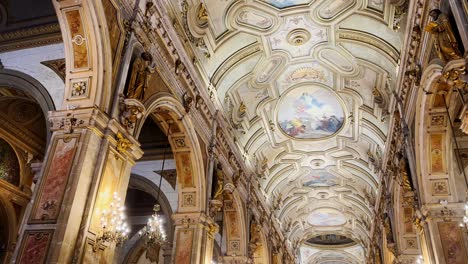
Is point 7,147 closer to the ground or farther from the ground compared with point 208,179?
farther from the ground

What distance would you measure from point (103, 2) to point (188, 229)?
223 inches

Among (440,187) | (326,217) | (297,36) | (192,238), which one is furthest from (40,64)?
(326,217)

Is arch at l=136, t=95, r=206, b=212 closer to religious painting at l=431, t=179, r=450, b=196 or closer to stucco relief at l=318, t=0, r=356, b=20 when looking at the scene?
stucco relief at l=318, t=0, r=356, b=20

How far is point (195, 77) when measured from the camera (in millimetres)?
10469

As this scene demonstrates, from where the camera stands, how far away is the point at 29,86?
Answer: 24.7ft

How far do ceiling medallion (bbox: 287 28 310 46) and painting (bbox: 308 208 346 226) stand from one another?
14.6 m

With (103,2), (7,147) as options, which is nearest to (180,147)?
(103,2)

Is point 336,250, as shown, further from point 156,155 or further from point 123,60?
point 123,60

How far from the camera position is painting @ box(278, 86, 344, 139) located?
583 inches

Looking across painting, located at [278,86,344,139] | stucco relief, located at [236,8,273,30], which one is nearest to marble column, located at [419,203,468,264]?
stucco relief, located at [236,8,273,30]

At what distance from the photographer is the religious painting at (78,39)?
638 centimetres

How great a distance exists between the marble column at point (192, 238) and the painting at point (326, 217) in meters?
15.7

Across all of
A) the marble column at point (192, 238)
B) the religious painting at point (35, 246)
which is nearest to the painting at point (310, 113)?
the marble column at point (192, 238)

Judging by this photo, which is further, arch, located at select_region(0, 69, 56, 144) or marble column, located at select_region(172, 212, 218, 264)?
marble column, located at select_region(172, 212, 218, 264)
